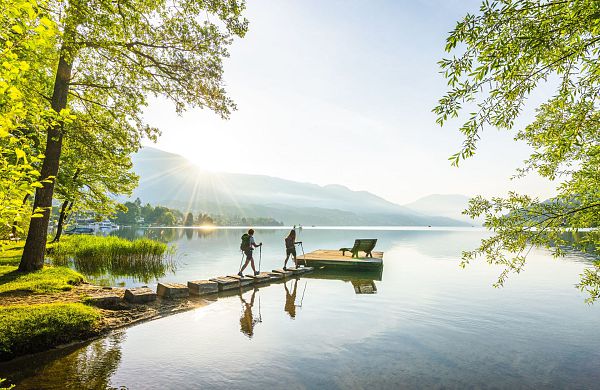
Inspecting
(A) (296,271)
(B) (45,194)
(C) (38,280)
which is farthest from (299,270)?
(B) (45,194)

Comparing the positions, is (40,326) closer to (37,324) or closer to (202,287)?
(37,324)

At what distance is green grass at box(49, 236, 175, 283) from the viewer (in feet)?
82.1

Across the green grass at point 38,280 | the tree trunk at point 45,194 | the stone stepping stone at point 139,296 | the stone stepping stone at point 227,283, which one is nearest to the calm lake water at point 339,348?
the stone stepping stone at point 227,283

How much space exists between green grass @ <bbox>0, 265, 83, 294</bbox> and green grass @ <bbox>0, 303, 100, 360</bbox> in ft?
12.7

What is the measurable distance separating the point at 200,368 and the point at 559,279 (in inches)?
1297

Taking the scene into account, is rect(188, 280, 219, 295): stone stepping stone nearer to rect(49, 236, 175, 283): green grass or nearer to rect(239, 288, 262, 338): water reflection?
rect(239, 288, 262, 338): water reflection

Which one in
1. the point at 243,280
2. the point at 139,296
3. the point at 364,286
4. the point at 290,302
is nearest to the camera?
the point at 139,296

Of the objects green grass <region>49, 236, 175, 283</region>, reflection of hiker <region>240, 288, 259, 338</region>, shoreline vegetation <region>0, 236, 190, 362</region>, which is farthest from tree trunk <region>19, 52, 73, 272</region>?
reflection of hiker <region>240, 288, 259, 338</region>

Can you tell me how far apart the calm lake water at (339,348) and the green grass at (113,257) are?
12.1m

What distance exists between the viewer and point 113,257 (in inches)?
1043

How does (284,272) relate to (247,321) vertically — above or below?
above

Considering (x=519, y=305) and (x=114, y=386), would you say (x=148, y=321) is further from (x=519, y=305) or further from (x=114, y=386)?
(x=519, y=305)

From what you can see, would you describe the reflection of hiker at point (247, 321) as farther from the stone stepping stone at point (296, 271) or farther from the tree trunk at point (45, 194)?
the tree trunk at point (45, 194)

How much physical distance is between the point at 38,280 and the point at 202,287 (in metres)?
6.94
